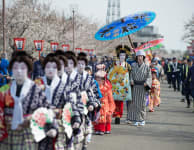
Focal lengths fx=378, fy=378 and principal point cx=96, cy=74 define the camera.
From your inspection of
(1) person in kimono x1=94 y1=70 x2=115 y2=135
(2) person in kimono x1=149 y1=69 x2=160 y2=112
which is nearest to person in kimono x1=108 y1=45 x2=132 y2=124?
(1) person in kimono x1=94 y1=70 x2=115 y2=135

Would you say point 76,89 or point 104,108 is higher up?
point 76,89

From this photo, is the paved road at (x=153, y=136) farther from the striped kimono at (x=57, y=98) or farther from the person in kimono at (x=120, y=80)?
the striped kimono at (x=57, y=98)

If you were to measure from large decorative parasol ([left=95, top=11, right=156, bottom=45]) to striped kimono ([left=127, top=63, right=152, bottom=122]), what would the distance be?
1.03 m

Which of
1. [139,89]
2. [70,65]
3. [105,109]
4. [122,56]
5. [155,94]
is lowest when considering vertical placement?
[105,109]

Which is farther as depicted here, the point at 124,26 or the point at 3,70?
the point at 3,70

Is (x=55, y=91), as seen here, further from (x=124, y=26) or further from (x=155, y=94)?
(x=155, y=94)

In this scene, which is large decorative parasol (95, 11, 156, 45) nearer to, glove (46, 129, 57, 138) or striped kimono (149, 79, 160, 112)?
striped kimono (149, 79, 160, 112)

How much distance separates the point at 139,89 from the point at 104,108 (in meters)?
1.70

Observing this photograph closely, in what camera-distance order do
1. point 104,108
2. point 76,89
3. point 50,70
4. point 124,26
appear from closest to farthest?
point 50,70 → point 76,89 → point 104,108 → point 124,26

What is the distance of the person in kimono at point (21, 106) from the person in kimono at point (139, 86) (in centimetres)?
608

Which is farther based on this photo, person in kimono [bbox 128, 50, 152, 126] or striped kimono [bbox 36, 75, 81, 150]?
person in kimono [bbox 128, 50, 152, 126]

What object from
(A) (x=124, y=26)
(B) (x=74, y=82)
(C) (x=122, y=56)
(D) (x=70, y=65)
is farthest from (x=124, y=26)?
(B) (x=74, y=82)

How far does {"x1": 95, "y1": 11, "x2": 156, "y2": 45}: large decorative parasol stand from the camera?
9.40 metres

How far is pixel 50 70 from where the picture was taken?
16.4 feet
